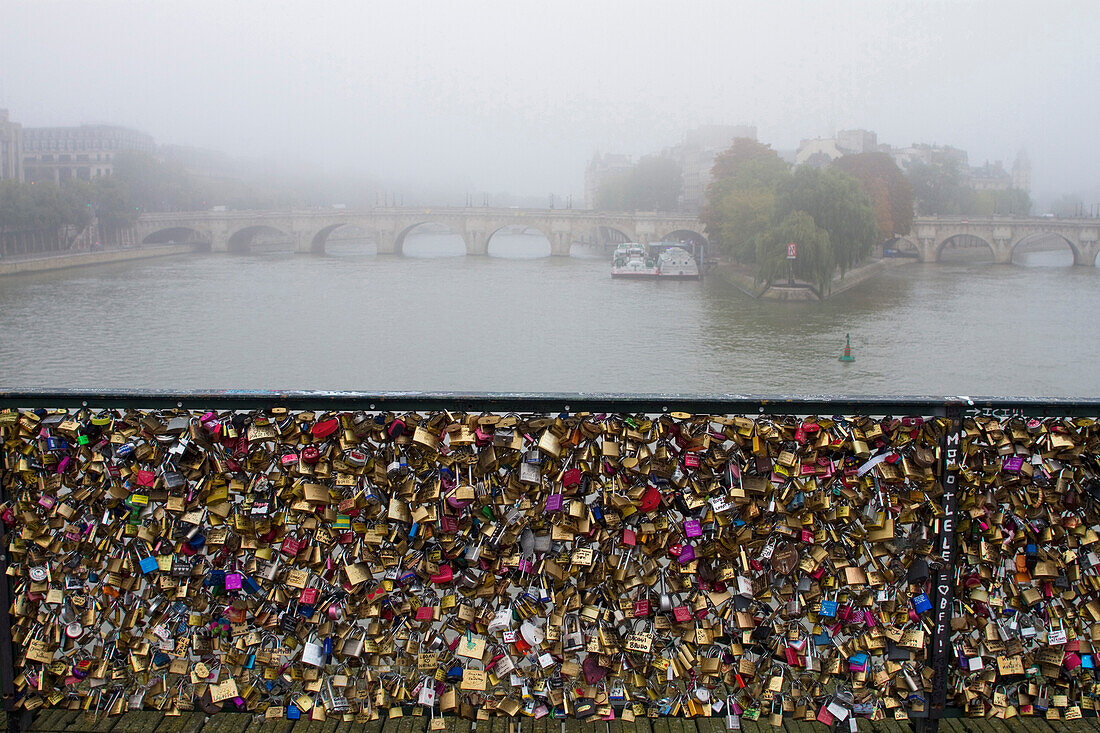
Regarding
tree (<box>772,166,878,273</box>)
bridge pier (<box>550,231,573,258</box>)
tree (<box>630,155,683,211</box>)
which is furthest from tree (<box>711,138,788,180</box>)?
tree (<box>772,166,878,273</box>)

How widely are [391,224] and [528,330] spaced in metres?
12.5

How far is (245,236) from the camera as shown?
3219 cm

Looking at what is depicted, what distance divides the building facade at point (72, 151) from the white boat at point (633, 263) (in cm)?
1687

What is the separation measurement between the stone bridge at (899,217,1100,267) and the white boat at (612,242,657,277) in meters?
7.94

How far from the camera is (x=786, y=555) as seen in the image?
152 cm

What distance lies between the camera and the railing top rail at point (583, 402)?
146 cm

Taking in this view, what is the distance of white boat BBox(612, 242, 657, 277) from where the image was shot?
27469mm

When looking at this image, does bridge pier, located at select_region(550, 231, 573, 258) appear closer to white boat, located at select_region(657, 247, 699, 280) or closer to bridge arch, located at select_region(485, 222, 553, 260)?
bridge arch, located at select_region(485, 222, 553, 260)

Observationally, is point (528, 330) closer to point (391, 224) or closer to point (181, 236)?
point (391, 224)

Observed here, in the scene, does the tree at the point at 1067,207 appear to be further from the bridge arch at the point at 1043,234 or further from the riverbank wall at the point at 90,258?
the riverbank wall at the point at 90,258

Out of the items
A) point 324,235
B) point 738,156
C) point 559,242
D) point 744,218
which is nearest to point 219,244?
point 324,235

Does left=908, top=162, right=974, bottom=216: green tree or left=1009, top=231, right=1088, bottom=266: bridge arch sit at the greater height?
left=908, top=162, right=974, bottom=216: green tree

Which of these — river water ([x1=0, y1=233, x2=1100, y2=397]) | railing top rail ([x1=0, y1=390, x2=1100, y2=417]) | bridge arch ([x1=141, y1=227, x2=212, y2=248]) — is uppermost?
bridge arch ([x1=141, y1=227, x2=212, y2=248])

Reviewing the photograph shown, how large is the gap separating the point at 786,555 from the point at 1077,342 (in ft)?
69.1
